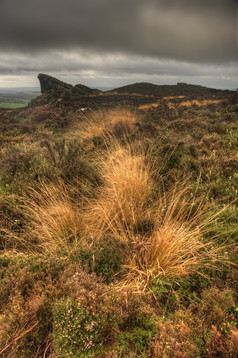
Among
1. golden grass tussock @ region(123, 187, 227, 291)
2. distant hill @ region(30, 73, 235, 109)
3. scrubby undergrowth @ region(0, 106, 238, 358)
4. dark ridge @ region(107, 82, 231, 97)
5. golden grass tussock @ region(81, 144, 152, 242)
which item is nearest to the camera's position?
scrubby undergrowth @ region(0, 106, 238, 358)

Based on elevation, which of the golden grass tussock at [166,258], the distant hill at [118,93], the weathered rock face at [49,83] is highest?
the weathered rock face at [49,83]

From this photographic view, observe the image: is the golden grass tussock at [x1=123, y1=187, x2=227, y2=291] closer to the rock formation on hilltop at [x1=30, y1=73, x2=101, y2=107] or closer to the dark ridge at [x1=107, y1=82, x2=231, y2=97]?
the rock formation on hilltop at [x1=30, y1=73, x2=101, y2=107]

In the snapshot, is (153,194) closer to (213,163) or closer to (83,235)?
(83,235)

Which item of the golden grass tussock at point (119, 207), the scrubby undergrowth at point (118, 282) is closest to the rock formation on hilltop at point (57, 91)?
the golden grass tussock at point (119, 207)

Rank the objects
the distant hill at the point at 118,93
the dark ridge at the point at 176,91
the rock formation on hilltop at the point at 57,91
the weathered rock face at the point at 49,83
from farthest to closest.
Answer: the weathered rock face at the point at 49,83
the dark ridge at the point at 176,91
the rock formation on hilltop at the point at 57,91
the distant hill at the point at 118,93

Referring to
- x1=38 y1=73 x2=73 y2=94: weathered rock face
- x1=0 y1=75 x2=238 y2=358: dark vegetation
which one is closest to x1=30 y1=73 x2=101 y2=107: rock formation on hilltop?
x1=38 y1=73 x2=73 y2=94: weathered rock face

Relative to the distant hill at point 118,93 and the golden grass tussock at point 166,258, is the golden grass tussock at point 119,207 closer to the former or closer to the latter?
the golden grass tussock at point 166,258

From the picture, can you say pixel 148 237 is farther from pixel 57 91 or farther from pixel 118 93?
pixel 118 93

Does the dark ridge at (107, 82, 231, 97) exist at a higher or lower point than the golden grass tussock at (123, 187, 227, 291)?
higher

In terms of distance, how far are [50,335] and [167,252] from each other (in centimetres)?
141

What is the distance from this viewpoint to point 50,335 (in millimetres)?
1417

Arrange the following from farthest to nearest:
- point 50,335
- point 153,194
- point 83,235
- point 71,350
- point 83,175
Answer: point 83,175, point 153,194, point 83,235, point 50,335, point 71,350

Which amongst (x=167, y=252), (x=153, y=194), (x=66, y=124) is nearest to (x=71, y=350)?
(x=167, y=252)

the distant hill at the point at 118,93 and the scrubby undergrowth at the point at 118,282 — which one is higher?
the distant hill at the point at 118,93
